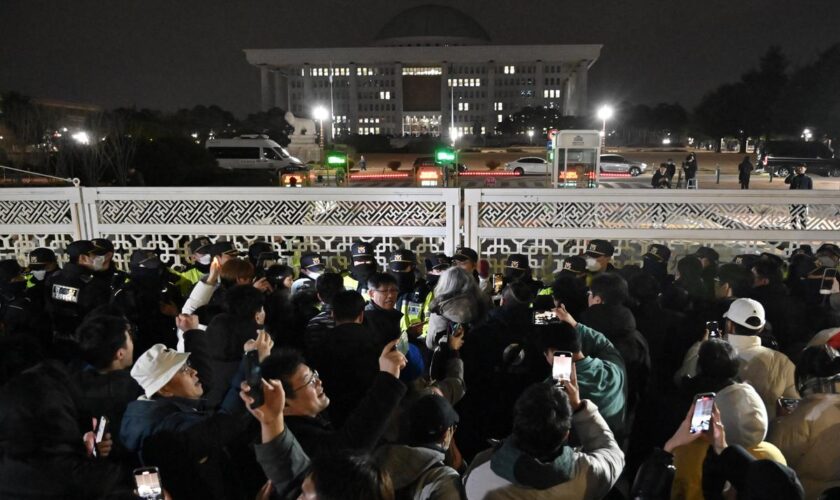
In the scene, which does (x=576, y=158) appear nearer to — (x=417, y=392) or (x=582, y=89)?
(x=417, y=392)

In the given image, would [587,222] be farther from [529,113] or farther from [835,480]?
[529,113]

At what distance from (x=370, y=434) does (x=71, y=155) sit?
22675 millimetres

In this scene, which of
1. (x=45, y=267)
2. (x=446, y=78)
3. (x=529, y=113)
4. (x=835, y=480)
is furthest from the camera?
(x=446, y=78)

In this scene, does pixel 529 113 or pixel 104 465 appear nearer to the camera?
pixel 104 465

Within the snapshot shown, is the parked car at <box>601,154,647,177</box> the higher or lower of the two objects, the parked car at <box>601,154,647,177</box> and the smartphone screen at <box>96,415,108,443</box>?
the higher

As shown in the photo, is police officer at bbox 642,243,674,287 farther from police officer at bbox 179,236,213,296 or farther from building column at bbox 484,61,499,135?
building column at bbox 484,61,499,135

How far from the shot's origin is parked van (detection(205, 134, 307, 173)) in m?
28.0

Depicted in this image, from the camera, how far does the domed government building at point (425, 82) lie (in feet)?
240

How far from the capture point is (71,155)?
21.1 metres

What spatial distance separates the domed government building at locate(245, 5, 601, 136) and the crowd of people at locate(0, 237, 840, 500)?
7195cm

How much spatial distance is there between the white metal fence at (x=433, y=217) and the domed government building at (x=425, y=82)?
67991 millimetres

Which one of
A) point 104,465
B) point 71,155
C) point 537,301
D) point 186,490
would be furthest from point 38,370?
point 71,155

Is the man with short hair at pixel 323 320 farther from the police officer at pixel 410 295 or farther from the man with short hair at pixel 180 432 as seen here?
the man with short hair at pixel 180 432

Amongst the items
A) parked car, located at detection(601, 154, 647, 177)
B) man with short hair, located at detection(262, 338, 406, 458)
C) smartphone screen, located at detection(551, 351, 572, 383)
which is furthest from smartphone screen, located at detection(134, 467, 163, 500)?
parked car, located at detection(601, 154, 647, 177)
